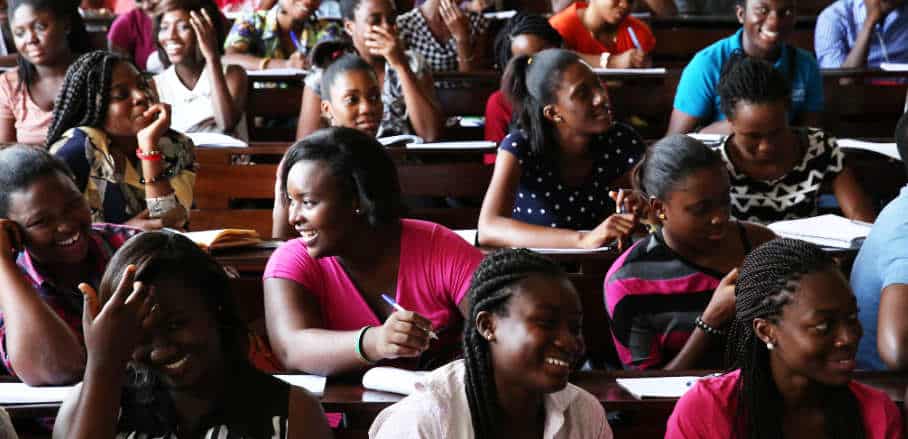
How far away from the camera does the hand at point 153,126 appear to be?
3.35 metres

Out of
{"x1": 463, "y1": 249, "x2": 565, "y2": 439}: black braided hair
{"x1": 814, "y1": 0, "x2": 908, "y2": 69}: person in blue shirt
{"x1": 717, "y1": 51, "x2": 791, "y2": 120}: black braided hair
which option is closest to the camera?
{"x1": 463, "y1": 249, "x2": 565, "y2": 439}: black braided hair

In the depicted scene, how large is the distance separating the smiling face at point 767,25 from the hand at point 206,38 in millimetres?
2132

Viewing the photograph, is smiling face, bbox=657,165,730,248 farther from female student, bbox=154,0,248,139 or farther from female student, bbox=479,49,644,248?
female student, bbox=154,0,248,139

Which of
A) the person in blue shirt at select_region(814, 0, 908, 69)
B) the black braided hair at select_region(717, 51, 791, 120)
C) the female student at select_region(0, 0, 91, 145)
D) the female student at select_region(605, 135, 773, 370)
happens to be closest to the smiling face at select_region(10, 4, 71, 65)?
the female student at select_region(0, 0, 91, 145)

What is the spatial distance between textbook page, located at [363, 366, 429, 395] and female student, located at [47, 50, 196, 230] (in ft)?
4.45

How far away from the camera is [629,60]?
5211 millimetres

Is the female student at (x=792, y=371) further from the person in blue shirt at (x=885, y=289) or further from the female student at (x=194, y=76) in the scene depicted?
the female student at (x=194, y=76)

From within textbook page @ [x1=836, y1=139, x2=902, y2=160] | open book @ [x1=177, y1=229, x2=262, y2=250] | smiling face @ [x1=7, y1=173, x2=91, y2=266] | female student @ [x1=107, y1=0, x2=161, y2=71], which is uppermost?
smiling face @ [x1=7, y1=173, x2=91, y2=266]

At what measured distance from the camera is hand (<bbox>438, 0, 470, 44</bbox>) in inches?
220

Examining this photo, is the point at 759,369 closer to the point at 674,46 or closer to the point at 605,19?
the point at 605,19

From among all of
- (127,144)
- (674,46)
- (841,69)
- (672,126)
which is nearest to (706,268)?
(127,144)

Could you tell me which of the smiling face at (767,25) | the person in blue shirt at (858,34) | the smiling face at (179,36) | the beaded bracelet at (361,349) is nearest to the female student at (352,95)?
the smiling face at (179,36)

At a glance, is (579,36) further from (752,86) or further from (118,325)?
(118,325)

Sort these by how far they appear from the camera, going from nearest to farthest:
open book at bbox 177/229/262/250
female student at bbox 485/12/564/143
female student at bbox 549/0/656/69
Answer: open book at bbox 177/229/262/250
female student at bbox 485/12/564/143
female student at bbox 549/0/656/69
